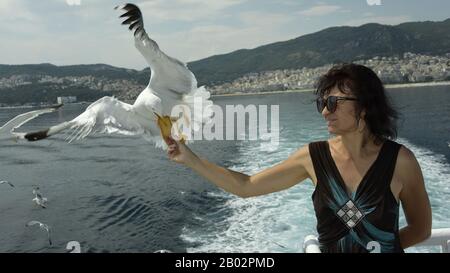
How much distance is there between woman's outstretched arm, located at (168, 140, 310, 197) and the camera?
162 centimetres

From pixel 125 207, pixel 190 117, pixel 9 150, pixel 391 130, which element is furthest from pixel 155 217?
pixel 9 150

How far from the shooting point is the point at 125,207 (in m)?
12.7

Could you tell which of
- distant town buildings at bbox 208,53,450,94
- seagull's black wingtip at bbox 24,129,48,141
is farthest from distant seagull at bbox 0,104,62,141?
distant town buildings at bbox 208,53,450,94

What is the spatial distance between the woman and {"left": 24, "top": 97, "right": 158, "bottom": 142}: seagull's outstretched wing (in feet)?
1.97

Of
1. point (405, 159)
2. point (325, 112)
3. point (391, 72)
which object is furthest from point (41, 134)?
point (391, 72)

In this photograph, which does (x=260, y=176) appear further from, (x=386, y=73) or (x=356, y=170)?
(x=386, y=73)

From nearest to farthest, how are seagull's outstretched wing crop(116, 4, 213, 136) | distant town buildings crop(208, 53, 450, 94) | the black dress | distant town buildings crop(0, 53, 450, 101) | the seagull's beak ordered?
1. the black dress
2. the seagull's beak
3. seagull's outstretched wing crop(116, 4, 213, 136)
4. distant town buildings crop(0, 53, 450, 101)
5. distant town buildings crop(208, 53, 450, 94)

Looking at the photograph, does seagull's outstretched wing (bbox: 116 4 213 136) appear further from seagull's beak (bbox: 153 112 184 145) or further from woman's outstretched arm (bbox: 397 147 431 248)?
woman's outstretched arm (bbox: 397 147 431 248)

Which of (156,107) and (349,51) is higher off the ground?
(349,51)

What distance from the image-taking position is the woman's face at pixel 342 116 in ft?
4.97

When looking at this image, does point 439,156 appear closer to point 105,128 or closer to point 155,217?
point 155,217

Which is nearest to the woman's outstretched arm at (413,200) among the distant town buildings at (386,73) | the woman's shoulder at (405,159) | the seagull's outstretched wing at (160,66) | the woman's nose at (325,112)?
the woman's shoulder at (405,159)

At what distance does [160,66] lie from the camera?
102 inches
